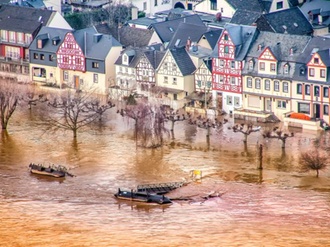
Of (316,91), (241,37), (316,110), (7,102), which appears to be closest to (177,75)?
(241,37)

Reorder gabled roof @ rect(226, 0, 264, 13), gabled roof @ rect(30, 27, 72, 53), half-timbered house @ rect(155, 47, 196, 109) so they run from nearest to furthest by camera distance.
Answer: half-timbered house @ rect(155, 47, 196, 109) < gabled roof @ rect(30, 27, 72, 53) < gabled roof @ rect(226, 0, 264, 13)

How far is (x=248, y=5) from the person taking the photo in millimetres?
102812

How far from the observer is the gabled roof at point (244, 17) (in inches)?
3809

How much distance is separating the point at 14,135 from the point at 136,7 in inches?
1061

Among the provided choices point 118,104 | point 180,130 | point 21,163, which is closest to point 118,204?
point 21,163

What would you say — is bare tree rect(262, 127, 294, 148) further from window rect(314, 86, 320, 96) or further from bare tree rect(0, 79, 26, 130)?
bare tree rect(0, 79, 26, 130)

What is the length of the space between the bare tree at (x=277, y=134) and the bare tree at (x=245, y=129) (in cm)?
87

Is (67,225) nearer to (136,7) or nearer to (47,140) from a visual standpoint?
(47,140)

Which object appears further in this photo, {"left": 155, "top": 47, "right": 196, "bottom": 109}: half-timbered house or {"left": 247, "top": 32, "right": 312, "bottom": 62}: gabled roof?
{"left": 155, "top": 47, "right": 196, "bottom": 109}: half-timbered house

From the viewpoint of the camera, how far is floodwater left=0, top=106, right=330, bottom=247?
65000mm

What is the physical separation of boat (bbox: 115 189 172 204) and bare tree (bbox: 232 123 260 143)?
12127 millimetres

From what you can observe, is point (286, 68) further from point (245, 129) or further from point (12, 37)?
point (12, 37)

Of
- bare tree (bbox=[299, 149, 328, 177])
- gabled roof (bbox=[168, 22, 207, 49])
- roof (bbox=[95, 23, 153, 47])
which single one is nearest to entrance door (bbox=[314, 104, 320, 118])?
bare tree (bbox=[299, 149, 328, 177])

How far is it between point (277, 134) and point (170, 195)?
38.6ft
